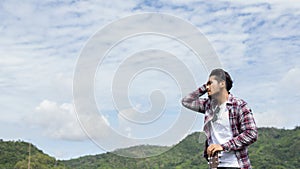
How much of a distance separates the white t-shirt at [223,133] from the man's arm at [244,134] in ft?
0.25

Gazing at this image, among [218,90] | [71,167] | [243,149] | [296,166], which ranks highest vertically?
[71,167]

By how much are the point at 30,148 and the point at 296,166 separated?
60221mm

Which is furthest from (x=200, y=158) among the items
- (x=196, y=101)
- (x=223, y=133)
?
(x=223, y=133)

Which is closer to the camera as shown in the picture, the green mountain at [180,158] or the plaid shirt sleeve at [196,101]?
the plaid shirt sleeve at [196,101]

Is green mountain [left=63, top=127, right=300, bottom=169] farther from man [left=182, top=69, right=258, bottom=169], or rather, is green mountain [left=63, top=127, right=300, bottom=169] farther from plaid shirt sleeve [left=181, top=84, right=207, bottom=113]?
man [left=182, top=69, right=258, bottom=169]

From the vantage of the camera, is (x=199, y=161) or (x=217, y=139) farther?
(x=199, y=161)

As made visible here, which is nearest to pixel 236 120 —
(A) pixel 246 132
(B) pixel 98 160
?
(A) pixel 246 132

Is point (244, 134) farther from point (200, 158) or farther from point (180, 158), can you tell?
point (180, 158)

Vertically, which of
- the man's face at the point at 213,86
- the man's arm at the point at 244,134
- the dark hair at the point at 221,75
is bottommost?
the man's arm at the point at 244,134

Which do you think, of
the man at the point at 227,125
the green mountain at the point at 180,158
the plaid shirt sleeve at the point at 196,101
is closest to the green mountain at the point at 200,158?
the green mountain at the point at 180,158

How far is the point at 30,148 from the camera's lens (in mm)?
100125

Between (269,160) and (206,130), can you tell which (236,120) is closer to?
(206,130)

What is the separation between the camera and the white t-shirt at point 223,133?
10.6ft

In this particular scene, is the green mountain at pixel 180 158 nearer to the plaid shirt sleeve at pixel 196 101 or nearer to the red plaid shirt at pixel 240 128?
the plaid shirt sleeve at pixel 196 101
